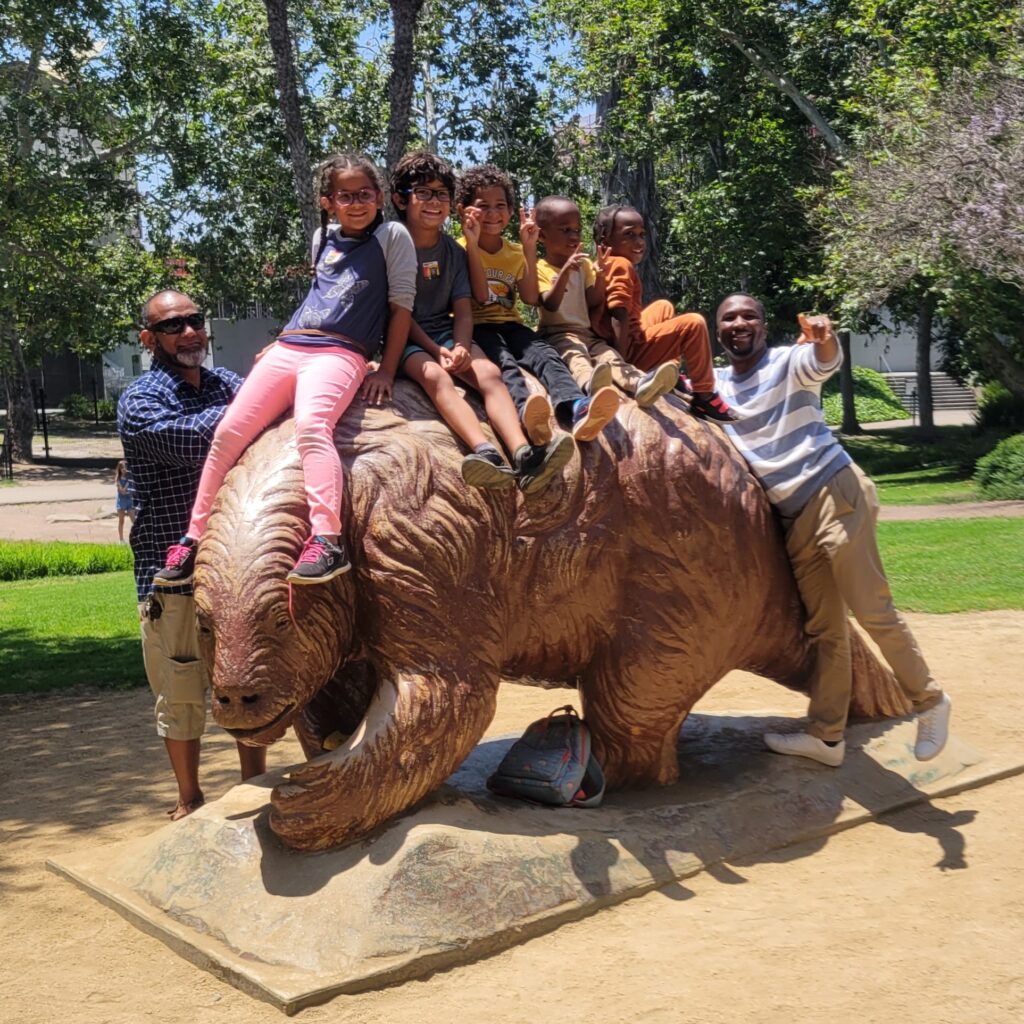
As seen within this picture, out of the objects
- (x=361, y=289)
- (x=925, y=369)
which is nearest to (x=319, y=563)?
(x=361, y=289)

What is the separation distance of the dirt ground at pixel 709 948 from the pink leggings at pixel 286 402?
156 cm

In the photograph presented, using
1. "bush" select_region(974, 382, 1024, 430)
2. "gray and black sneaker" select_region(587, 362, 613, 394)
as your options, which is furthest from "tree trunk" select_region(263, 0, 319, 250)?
"bush" select_region(974, 382, 1024, 430)

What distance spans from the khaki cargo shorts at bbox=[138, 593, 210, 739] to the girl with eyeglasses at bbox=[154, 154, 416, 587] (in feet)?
2.68

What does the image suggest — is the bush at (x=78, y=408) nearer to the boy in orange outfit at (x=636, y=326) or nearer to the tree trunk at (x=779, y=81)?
the tree trunk at (x=779, y=81)

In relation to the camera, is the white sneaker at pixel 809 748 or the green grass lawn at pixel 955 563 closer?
the white sneaker at pixel 809 748

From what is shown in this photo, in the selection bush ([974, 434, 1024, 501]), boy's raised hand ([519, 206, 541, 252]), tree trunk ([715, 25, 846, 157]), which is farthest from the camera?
tree trunk ([715, 25, 846, 157])

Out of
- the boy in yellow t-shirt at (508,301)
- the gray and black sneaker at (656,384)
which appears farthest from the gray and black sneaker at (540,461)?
the gray and black sneaker at (656,384)

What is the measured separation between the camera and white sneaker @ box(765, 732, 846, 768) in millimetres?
5832

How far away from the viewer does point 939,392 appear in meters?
46.5

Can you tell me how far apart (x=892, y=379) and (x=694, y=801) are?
45.4 m

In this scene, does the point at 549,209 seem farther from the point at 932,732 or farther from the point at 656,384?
the point at 932,732

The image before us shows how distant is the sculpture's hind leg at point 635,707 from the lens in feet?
17.2

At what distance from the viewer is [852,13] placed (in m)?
25.3

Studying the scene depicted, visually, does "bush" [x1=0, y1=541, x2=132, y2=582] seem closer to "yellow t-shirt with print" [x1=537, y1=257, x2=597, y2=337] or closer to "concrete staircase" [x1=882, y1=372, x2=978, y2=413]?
"yellow t-shirt with print" [x1=537, y1=257, x2=597, y2=337]
